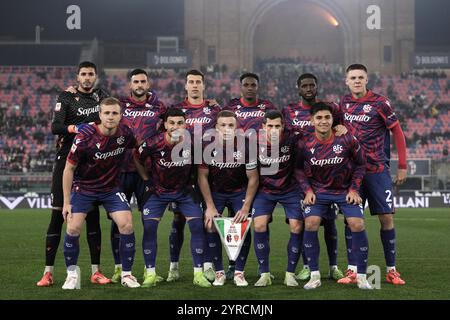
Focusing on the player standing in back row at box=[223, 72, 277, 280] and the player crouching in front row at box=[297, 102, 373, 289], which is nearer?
the player crouching in front row at box=[297, 102, 373, 289]

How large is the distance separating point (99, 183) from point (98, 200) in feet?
0.57

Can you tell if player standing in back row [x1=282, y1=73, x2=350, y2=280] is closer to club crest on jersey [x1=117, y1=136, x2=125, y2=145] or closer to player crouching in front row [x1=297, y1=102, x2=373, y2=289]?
player crouching in front row [x1=297, y1=102, x2=373, y2=289]

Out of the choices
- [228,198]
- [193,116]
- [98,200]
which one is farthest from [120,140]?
[228,198]

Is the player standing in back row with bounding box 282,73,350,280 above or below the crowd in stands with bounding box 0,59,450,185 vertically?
below

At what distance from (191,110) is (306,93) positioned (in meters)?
1.30

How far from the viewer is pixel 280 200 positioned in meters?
7.78

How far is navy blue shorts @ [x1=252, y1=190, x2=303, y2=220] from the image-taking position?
771 centimetres

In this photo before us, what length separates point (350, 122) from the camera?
796 cm

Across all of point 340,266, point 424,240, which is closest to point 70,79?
point 424,240

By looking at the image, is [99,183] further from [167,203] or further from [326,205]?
[326,205]

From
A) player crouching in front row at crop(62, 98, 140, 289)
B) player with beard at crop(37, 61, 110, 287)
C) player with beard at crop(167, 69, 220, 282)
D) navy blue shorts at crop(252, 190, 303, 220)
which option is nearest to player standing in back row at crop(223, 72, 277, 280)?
player with beard at crop(167, 69, 220, 282)

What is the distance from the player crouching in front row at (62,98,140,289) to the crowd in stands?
75.1ft

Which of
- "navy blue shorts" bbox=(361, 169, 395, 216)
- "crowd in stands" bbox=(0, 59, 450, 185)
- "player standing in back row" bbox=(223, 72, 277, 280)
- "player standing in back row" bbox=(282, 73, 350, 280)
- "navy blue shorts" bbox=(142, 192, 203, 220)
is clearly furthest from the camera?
"crowd in stands" bbox=(0, 59, 450, 185)

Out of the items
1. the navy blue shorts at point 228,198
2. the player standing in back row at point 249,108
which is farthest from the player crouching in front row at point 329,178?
the player standing in back row at point 249,108
